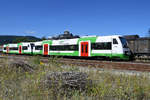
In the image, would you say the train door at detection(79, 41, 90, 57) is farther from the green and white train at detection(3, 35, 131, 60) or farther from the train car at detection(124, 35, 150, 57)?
the train car at detection(124, 35, 150, 57)

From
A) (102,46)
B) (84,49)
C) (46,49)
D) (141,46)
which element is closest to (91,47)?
(84,49)

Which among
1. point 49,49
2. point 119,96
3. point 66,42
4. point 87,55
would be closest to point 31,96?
point 119,96

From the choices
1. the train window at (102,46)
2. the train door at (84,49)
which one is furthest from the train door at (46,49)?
the train window at (102,46)

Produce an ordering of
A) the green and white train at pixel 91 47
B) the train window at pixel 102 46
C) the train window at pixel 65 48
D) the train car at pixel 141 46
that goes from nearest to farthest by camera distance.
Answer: the green and white train at pixel 91 47
the train window at pixel 102 46
the train window at pixel 65 48
the train car at pixel 141 46

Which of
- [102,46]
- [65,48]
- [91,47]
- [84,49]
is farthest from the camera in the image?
[65,48]

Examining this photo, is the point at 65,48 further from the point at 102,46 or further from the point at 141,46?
the point at 141,46

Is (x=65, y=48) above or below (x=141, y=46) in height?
below

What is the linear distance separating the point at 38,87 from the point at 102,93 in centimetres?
181

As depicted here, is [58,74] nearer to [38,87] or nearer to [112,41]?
[38,87]

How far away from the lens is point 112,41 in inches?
631

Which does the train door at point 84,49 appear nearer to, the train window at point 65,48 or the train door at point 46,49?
the train window at point 65,48

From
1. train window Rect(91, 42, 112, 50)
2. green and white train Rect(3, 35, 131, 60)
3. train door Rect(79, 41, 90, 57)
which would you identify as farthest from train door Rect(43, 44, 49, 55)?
train window Rect(91, 42, 112, 50)

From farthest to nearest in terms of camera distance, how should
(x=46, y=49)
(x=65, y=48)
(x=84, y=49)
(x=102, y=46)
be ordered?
(x=46, y=49)
(x=65, y=48)
(x=84, y=49)
(x=102, y=46)

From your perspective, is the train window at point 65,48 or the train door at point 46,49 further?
the train door at point 46,49
